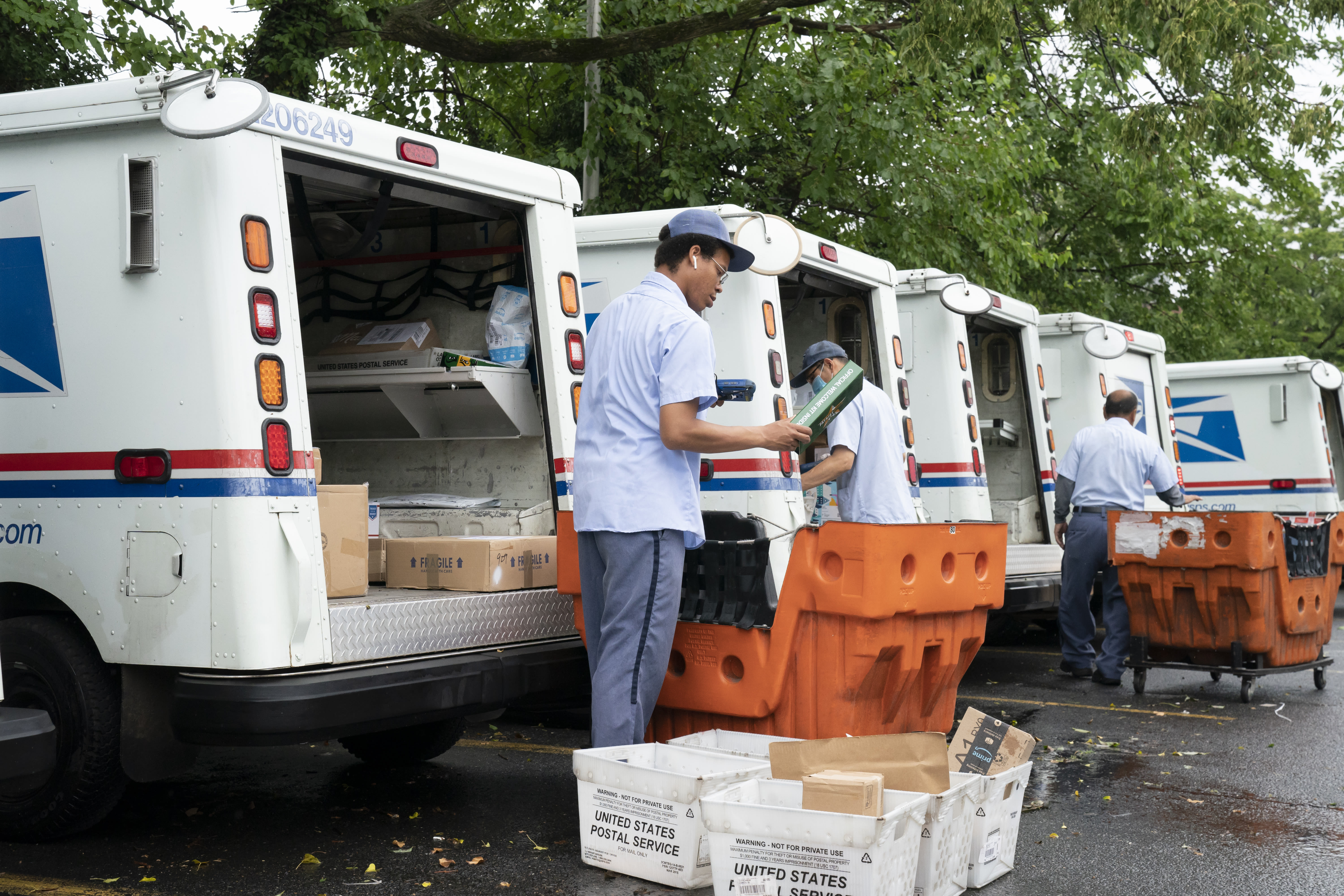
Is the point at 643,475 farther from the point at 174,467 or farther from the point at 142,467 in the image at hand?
the point at 142,467

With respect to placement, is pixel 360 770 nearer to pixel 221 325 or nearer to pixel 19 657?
pixel 19 657

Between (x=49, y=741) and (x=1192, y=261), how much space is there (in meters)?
17.6

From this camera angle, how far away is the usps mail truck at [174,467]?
4160 mm

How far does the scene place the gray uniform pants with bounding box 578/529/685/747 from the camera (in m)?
4.35

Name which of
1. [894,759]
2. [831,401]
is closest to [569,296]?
[831,401]

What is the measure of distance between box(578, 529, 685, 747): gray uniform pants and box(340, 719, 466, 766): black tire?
5.29ft

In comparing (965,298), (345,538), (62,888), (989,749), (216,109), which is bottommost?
(62,888)

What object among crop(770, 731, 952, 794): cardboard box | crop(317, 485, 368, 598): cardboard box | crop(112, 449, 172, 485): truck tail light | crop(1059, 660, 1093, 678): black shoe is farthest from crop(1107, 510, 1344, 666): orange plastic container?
crop(112, 449, 172, 485): truck tail light

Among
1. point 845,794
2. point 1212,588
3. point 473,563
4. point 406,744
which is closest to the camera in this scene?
point 845,794

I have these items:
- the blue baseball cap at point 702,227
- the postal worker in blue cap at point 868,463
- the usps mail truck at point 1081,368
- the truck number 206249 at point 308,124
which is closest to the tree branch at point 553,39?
the usps mail truck at point 1081,368

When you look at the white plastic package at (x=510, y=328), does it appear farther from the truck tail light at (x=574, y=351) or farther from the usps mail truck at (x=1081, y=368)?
the usps mail truck at (x=1081, y=368)

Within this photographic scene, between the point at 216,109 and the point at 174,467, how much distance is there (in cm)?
110

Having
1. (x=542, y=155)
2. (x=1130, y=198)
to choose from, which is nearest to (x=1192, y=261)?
(x=1130, y=198)

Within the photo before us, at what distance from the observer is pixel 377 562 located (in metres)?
5.63
